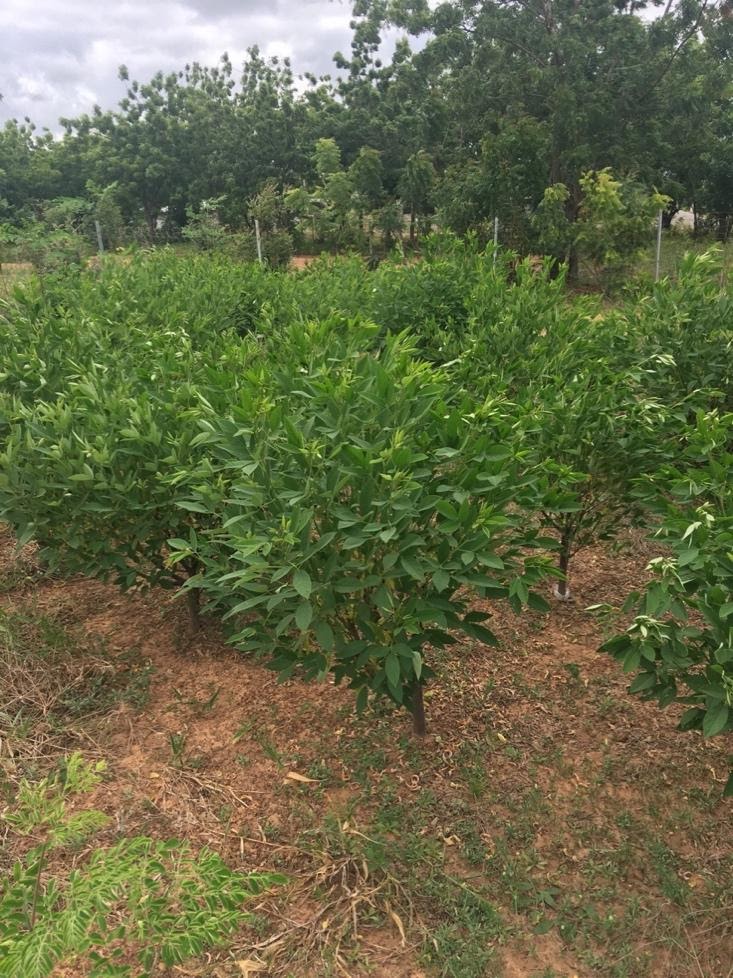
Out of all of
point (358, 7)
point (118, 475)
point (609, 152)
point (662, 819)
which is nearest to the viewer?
point (662, 819)

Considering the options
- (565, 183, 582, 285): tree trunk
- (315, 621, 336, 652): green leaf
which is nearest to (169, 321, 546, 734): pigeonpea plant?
(315, 621, 336, 652): green leaf

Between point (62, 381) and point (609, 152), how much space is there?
1462 centimetres

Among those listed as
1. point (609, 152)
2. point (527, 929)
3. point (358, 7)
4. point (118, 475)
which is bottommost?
point (527, 929)

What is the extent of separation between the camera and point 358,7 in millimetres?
24719

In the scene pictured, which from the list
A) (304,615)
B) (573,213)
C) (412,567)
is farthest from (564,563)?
(573,213)

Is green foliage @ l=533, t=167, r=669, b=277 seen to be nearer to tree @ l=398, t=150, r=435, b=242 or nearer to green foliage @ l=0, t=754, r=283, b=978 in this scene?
tree @ l=398, t=150, r=435, b=242

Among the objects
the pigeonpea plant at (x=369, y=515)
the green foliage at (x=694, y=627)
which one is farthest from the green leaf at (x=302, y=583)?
the green foliage at (x=694, y=627)

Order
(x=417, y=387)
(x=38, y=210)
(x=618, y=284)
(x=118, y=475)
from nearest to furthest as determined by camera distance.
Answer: (x=417, y=387) < (x=118, y=475) < (x=618, y=284) < (x=38, y=210)

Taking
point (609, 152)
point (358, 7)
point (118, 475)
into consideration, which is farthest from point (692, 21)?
point (118, 475)

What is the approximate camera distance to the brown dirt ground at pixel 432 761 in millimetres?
1992

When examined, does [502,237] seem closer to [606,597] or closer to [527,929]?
[606,597]

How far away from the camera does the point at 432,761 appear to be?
2.55m

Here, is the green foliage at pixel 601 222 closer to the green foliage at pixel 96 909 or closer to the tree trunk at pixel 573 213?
the tree trunk at pixel 573 213

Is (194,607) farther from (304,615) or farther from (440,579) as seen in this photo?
(440,579)
